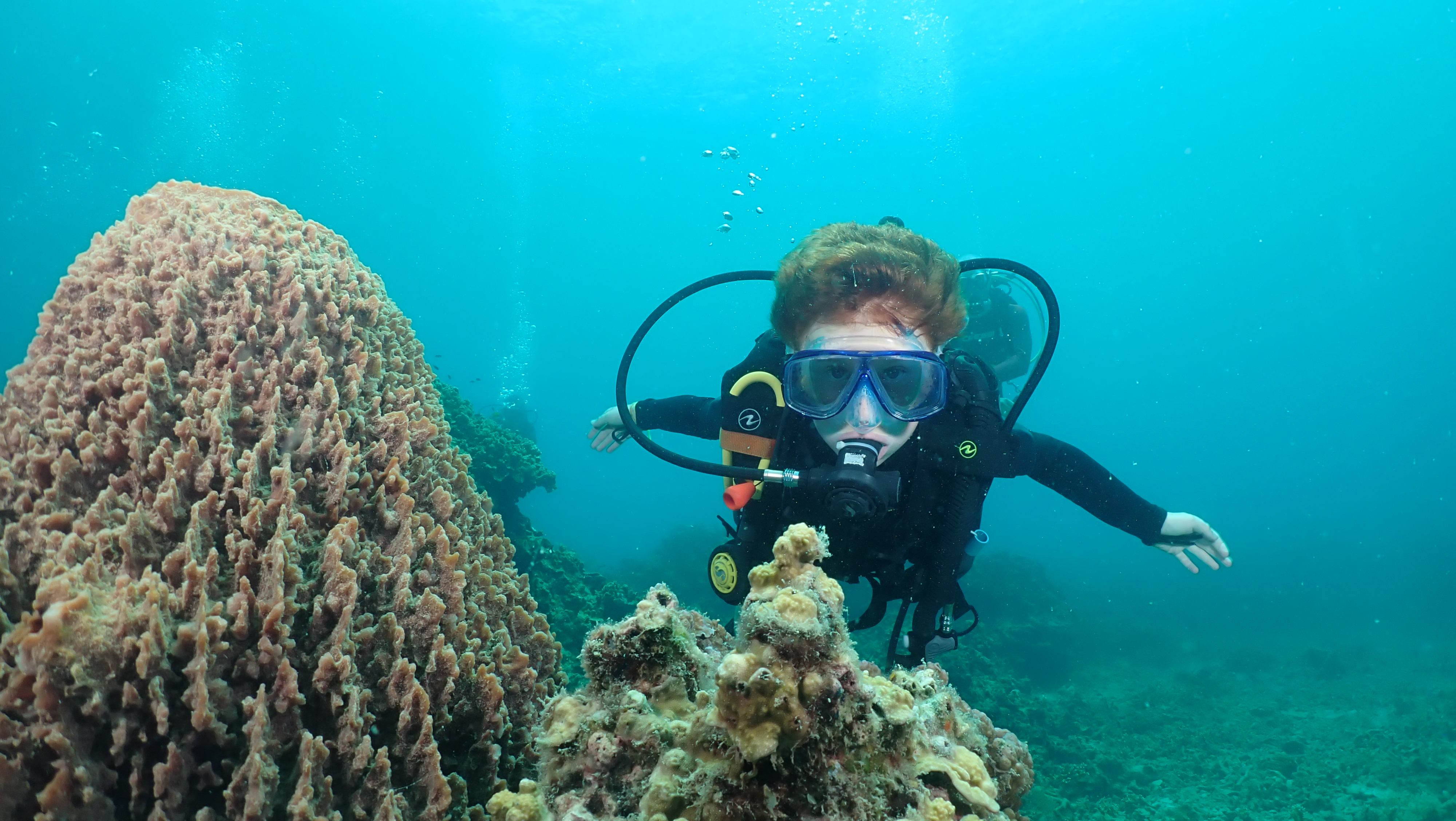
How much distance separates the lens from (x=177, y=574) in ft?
6.38

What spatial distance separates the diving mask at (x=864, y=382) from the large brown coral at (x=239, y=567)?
203 cm

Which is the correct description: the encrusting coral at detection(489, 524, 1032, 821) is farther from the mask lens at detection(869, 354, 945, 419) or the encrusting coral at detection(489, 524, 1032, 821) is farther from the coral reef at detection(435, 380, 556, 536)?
the coral reef at detection(435, 380, 556, 536)

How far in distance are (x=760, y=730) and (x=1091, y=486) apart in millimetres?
3859

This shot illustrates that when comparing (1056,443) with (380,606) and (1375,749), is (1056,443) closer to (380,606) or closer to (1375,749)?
(380,606)

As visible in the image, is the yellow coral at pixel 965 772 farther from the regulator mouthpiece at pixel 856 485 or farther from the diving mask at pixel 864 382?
the diving mask at pixel 864 382

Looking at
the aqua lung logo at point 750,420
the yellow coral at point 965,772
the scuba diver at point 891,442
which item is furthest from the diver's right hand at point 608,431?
the yellow coral at point 965,772

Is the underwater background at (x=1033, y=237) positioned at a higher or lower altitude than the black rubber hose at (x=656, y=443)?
higher

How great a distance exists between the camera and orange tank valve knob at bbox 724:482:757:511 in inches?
140

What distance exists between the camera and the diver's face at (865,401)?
3732 millimetres

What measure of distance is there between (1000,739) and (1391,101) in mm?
111731

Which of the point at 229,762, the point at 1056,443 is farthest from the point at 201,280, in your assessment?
the point at 1056,443

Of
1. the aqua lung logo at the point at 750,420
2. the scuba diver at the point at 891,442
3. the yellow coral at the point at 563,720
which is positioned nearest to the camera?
the yellow coral at the point at 563,720

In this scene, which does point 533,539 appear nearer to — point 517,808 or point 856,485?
point 856,485

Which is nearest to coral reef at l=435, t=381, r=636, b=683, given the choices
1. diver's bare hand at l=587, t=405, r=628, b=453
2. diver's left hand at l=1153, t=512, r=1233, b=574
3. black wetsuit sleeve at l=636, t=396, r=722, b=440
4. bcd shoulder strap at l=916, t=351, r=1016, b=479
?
diver's bare hand at l=587, t=405, r=628, b=453
